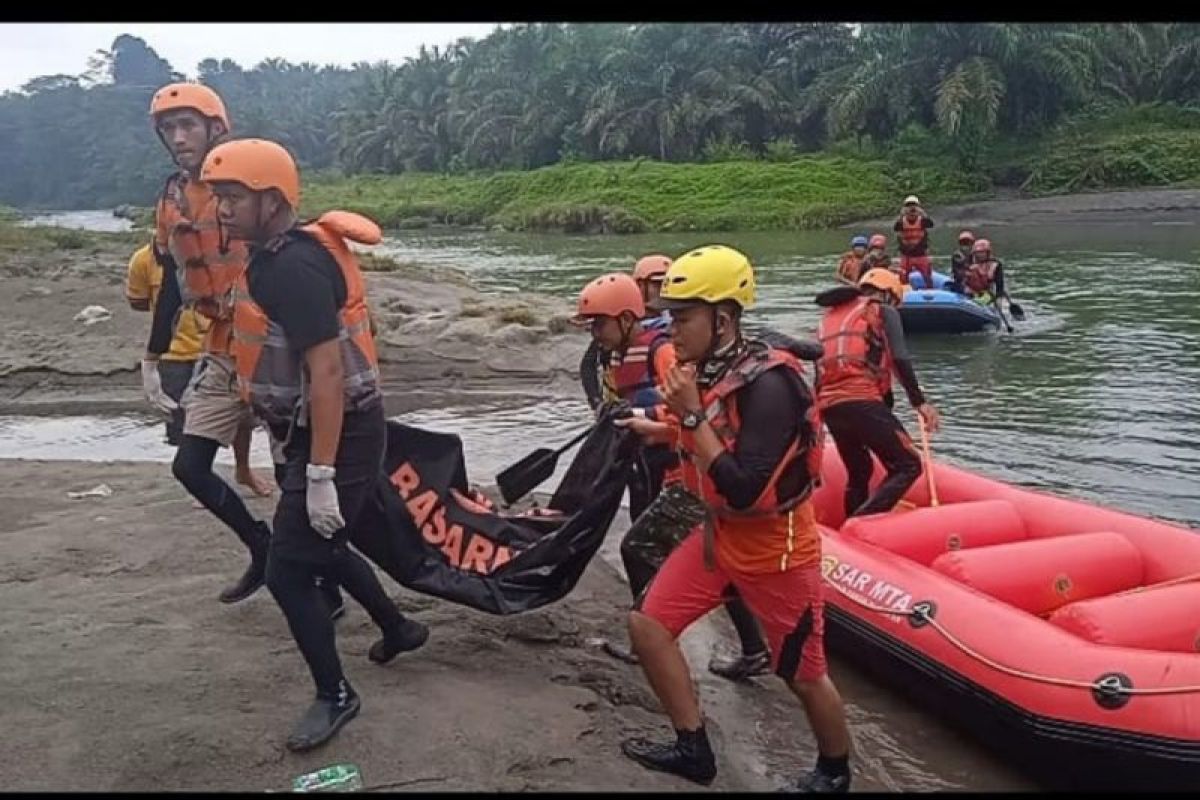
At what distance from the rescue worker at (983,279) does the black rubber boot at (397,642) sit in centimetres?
1229

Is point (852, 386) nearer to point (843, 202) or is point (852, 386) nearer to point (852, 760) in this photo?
point (852, 760)

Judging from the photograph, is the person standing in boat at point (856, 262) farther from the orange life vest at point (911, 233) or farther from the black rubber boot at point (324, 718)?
the black rubber boot at point (324, 718)

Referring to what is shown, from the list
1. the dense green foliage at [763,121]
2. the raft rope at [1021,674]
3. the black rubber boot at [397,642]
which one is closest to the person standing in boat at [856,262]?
the raft rope at [1021,674]

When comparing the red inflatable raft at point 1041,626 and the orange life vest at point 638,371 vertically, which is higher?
the orange life vest at point 638,371

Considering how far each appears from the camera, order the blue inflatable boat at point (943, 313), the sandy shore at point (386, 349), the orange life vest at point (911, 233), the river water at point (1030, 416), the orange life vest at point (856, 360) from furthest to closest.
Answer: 1. the orange life vest at point (911, 233)
2. the blue inflatable boat at point (943, 313)
3. the sandy shore at point (386, 349)
4. the orange life vest at point (856, 360)
5. the river water at point (1030, 416)

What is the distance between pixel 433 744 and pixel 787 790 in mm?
1125

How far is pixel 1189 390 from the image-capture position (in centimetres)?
1180

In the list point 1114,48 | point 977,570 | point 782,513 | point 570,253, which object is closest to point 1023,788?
point 977,570

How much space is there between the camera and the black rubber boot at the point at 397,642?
459 cm

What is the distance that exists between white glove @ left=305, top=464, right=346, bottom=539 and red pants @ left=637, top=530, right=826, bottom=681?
98 centimetres

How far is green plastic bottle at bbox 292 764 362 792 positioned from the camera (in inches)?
144

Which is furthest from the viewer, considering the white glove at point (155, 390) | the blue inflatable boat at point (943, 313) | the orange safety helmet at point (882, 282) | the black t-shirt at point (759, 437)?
the blue inflatable boat at point (943, 313)

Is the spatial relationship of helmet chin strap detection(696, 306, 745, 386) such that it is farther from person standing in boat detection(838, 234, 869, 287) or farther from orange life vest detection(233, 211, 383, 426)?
person standing in boat detection(838, 234, 869, 287)

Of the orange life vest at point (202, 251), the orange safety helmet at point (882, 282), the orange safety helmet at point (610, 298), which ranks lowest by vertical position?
the orange safety helmet at point (882, 282)
